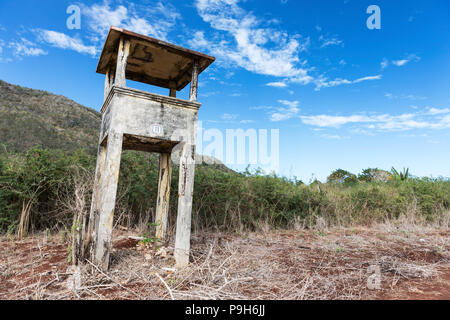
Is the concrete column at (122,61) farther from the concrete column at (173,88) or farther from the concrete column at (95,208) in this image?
the concrete column at (173,88)

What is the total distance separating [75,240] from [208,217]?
5574 mm

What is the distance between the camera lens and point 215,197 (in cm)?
990

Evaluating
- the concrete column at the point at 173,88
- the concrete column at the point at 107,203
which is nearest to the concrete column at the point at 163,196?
the concrete column at the point at 173,88

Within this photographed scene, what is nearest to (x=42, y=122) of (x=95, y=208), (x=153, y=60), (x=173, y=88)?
(x=173, y=88)

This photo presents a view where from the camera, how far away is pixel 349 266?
5.84 meters

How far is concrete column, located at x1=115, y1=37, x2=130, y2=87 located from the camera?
5.32m

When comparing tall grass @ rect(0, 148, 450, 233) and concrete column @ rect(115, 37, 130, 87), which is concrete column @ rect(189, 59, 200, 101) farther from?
tall grass @ rect(0, 148, 450, 233)

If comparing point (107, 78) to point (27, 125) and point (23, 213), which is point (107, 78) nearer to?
point (23, 213)

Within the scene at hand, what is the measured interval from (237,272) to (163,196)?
3.07m

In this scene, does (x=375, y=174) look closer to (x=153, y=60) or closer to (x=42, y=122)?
(x=153, y=60)

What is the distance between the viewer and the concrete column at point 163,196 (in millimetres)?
7062

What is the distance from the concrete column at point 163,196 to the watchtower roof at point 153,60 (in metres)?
2.18
